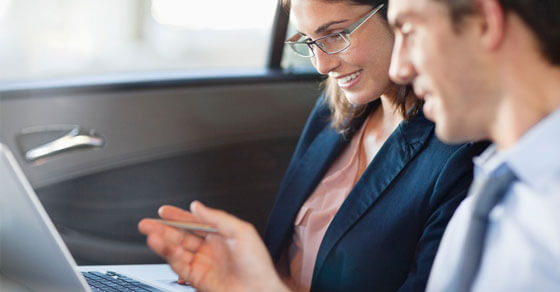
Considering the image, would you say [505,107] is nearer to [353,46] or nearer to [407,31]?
[407,31]

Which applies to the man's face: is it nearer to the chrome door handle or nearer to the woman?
the woman

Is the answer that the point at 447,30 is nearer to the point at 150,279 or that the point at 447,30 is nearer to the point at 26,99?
the point at 150,279

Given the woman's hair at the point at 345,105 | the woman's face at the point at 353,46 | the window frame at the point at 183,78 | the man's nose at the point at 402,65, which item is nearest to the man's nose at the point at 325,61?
the woman's face at the point at 353,46

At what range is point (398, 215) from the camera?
1.45 m

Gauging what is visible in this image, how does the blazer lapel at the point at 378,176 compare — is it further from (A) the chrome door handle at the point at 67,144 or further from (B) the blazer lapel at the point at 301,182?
(A) the chrome door handle at the point at 67,144

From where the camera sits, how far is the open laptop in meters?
1.04

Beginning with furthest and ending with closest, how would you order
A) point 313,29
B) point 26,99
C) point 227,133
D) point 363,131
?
point 227,133, point 26,99, point 363,131, point 313,29

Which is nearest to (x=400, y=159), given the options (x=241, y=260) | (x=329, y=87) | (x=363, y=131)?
(x=363, y=131)

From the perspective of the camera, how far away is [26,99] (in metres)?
2.25

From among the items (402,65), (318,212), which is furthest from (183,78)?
(402,65)

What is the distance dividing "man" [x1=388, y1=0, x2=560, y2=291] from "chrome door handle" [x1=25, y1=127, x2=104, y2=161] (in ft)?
5.00

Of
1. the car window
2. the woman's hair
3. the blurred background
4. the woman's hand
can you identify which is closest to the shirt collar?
the woman's hand

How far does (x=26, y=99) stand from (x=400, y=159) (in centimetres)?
125

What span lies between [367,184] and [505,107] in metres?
0.62
